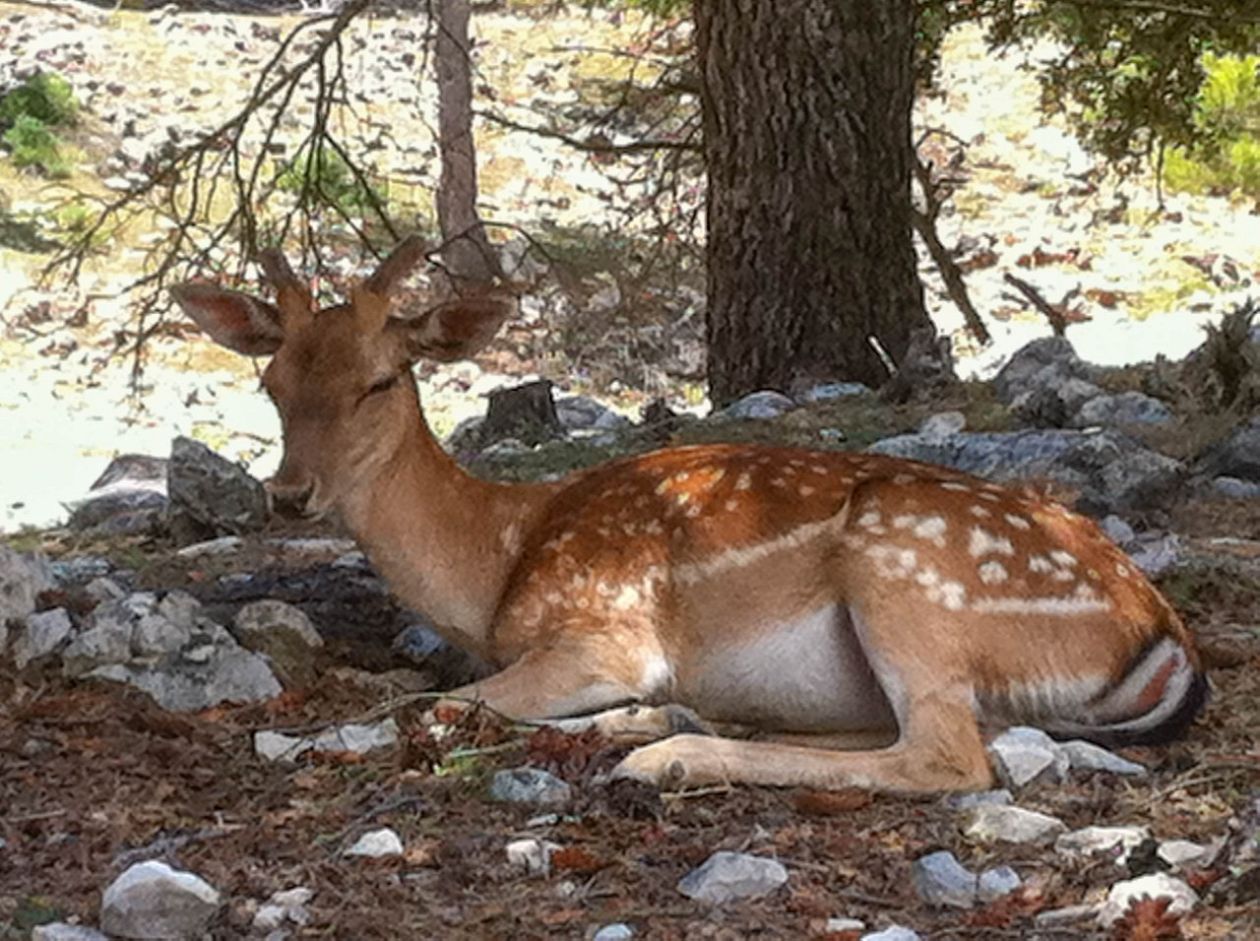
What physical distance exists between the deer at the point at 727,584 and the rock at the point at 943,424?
212 centimetres

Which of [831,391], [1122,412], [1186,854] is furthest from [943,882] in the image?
[831,391]

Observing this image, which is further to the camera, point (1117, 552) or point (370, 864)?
point (1117, 552)

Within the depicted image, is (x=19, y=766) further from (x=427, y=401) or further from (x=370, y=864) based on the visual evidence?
(x=427, y=401)

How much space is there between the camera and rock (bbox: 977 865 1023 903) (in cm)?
402

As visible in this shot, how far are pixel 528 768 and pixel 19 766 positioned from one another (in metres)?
1.09

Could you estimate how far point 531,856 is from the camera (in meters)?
4.21

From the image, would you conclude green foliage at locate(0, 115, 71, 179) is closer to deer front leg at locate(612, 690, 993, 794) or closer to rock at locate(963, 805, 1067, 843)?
deer front leg at locate(612, 690, 993, 794)

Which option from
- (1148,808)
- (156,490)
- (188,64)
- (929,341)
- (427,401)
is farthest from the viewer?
(188,64)

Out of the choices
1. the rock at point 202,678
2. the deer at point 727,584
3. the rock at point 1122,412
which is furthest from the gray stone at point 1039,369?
the rock at point 202,678

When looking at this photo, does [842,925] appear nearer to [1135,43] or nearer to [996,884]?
[996,884]

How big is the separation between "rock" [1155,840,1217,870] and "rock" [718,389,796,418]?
4346mm

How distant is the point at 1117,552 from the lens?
5332mm

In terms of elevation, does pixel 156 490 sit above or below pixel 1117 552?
below

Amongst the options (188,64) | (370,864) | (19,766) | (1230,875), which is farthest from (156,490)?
(188,64)
